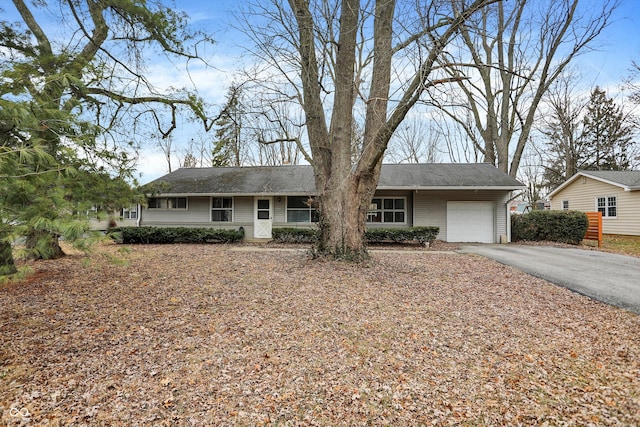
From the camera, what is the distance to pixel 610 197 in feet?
55.9

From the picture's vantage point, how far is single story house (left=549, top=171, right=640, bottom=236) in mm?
15727

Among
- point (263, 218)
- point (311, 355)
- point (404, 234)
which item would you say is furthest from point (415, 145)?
point (311, 355)

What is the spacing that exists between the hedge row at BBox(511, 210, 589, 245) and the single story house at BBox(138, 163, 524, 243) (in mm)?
841

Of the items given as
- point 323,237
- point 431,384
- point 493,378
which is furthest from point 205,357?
point 323,237

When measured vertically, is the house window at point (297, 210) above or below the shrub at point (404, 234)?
above

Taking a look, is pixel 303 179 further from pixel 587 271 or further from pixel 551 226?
pixel 551 226

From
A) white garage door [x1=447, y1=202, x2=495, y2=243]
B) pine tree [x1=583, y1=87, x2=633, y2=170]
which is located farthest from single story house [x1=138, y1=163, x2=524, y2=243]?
pine tree [x1=583, y1=87, x2=633, y2=170]

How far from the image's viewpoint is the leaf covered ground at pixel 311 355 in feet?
8.36

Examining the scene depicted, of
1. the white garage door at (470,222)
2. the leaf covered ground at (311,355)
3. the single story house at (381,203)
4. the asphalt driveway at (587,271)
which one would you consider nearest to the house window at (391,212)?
the single story house at (381,203)

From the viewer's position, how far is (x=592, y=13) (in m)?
9.45

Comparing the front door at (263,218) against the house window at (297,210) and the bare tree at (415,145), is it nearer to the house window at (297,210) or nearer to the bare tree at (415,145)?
the house window at (297,210)

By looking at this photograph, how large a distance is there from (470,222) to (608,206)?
9.19 m

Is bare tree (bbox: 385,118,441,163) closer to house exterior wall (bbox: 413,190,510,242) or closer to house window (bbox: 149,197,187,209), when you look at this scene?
house exterior wall (bbox: 413,190,510,242)

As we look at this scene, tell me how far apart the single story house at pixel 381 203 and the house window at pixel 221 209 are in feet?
0.15
